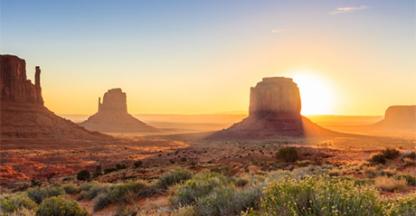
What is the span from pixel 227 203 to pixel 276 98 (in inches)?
4659

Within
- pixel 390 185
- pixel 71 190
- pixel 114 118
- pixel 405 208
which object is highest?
pixel 405 208

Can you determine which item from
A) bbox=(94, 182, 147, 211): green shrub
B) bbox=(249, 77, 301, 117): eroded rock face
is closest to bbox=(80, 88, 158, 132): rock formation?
bbox=(249, 77, 301, 117): eroded rock face

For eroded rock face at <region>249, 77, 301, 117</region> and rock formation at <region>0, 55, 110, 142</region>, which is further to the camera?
eroded rock face at <region>249, 77, 301, 117</region>

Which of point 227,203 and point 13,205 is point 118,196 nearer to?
point 13,205

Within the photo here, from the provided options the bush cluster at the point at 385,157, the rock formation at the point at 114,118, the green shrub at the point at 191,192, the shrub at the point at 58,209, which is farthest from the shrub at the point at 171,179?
the rock formation at the point at 114,118

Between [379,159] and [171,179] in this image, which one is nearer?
[171,179]

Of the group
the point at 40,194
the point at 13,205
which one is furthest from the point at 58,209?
the point at 40,194

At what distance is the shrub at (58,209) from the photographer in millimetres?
10251

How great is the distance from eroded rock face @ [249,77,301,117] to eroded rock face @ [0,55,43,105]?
2511 inches

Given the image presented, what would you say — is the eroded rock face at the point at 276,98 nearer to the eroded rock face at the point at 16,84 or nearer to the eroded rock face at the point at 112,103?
the eroded rock face at the point at 16,84

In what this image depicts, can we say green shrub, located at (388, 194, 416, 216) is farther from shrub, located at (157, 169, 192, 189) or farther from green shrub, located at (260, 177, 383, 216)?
shrub, located at (157, 169, 192, 189)

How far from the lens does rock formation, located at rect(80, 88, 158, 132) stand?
174 meters

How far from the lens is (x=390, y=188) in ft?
39.0

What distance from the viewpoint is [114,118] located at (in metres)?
182
